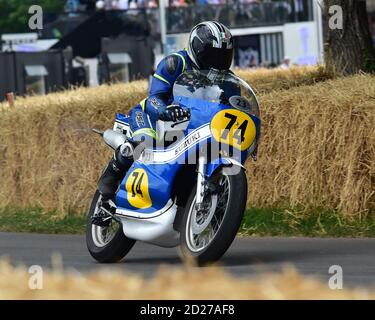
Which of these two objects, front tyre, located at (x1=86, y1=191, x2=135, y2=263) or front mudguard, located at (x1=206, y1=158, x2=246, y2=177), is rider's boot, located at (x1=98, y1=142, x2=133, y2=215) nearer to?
front tyre, located at (x1=86, y1=191, x2=135, y2=263)

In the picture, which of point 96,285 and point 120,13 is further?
point 120,13

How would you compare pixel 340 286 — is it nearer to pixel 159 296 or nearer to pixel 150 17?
pixel 159 296

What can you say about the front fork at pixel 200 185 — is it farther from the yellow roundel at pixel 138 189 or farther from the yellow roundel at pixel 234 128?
the yellow roundel at pixel 138 189

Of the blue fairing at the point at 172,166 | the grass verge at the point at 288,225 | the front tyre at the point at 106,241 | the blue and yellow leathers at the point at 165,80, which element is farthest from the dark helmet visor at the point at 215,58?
the grass verge at the point at 288,225

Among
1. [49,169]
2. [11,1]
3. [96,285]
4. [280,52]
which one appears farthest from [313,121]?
[11,1]

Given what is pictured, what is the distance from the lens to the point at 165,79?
8719 mm

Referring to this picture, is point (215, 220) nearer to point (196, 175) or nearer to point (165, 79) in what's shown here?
point (196, 175)

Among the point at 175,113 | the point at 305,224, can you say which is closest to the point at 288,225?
the point at 305,224

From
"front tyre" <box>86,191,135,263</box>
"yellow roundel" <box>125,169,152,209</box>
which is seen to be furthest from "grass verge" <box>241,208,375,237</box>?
"yellow roundel" <box>125,169,152,209</box>

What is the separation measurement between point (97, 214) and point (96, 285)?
272cm

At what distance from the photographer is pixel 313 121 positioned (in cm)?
1117

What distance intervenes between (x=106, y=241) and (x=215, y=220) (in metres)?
1.51

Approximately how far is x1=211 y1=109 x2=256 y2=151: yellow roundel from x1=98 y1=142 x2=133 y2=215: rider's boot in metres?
1.09

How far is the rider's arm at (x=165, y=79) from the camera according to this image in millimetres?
8695
